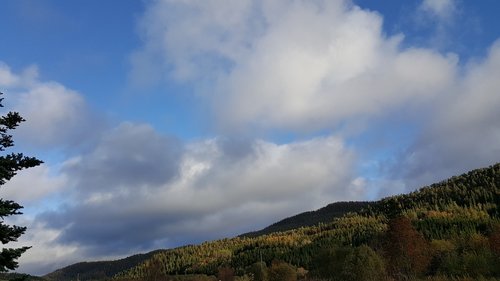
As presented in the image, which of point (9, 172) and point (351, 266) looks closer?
point (9, 172)

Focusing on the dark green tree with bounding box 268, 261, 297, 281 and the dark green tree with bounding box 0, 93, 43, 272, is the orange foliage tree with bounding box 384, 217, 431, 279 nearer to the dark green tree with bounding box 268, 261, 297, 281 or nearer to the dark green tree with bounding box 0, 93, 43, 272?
the dark green tree with bounding box 268, 261, 297, 281

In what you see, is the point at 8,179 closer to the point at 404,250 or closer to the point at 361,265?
the point at 361,265

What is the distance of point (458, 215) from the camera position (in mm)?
187000

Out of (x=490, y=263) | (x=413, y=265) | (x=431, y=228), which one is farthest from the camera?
(x=431, y=228)

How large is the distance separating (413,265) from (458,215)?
370ft

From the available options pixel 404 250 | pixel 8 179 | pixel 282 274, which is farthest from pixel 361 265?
pixel 8 179

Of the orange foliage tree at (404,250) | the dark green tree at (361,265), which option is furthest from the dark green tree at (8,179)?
the orange foliage tree at (404,250)

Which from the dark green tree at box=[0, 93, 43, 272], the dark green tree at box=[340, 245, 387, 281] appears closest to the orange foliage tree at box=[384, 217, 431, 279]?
the dark green tree at box=[340, 245, 387, 281]

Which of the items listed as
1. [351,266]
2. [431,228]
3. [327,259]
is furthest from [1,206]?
[431,228]

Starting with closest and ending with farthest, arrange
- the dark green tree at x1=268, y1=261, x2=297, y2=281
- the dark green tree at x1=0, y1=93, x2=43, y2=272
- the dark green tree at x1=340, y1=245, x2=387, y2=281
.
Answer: the dark green tree at x1=0, y1=93, x2=43, y2=272 → the dark green tree at x1=340, y1=245, x2=387, y2=281 → the dark green tree at x1=268, y1=261, x2=297, y2=281

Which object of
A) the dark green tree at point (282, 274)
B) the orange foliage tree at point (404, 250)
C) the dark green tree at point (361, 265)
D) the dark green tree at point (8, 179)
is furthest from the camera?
the dark green tree at point (282, 274)

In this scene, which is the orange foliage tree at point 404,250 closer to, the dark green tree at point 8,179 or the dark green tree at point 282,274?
the dark green tree at point 282,274

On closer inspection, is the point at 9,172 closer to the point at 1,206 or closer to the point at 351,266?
the point at 1,206

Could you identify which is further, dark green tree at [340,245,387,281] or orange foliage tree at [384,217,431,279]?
orange foliage tree at [384,217,431,279]
